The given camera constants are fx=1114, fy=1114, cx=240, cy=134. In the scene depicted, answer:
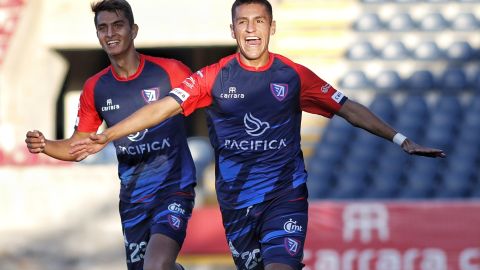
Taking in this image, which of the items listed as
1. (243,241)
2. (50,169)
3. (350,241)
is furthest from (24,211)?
(243,241)

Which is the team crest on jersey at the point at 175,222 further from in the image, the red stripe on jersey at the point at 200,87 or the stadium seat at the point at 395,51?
the stadium seat at the point at 395,51

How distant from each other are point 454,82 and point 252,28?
320 inches

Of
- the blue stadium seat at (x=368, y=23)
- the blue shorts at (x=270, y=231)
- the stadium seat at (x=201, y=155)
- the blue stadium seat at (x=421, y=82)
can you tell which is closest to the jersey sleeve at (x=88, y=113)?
the blue shorts at (x=270, y=231)

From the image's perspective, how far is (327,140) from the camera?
44.2 ft

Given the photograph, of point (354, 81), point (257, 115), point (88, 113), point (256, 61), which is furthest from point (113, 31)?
point (354, 81)

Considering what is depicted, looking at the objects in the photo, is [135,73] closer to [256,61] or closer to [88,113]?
[88,113]

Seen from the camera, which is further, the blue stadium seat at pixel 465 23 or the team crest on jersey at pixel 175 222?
the blue stadium seat at pixel 465 23

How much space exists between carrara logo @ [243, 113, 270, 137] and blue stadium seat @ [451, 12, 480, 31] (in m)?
8.56

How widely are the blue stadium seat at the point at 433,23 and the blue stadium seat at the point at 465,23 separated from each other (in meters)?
0.13

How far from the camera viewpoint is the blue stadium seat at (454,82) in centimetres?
1375

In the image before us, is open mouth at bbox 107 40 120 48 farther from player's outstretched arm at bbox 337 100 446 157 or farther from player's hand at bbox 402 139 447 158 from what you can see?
player's hand at bbox 402 139 447 158

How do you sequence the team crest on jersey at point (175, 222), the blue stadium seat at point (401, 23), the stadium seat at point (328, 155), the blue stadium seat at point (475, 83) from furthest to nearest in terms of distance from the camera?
the blue stadium seat at point (401, 23), the blue stadium seat at point (475, 83), the stadium seat at point (328, 155), the team crest on jersey at point (175, 222)

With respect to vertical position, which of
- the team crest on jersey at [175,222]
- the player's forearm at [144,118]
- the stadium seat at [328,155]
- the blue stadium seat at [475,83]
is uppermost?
the player's forearm at [144,118]

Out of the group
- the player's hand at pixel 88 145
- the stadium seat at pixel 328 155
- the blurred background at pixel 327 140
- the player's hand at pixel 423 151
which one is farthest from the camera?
the stadium seat at pixel 328 155
